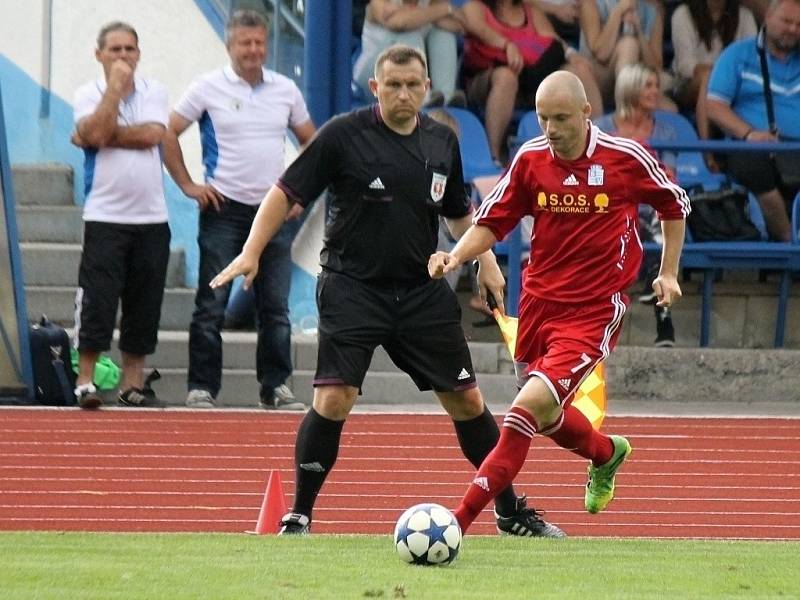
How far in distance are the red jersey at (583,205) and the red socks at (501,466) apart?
2.35ft

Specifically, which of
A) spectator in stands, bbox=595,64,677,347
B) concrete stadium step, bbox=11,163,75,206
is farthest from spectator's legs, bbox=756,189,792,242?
concrete stadium step, bbox=11,163,75,206

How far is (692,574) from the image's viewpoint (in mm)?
6801

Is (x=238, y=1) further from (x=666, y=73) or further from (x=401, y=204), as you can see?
(x=401, y=204)

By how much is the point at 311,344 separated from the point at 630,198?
600cm

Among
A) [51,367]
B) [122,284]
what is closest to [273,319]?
[122,284]

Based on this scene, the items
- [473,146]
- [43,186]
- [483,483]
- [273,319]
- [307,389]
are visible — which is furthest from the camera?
[43,186]

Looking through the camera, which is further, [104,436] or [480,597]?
[104,436]

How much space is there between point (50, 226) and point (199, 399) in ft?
10.0

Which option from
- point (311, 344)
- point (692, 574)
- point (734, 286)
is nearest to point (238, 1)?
point (311, 344)

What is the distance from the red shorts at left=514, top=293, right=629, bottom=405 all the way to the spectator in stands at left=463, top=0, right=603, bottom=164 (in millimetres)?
6219

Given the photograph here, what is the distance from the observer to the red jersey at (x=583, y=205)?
7.93 meters

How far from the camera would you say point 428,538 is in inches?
272

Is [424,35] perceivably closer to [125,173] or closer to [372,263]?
[125,173]

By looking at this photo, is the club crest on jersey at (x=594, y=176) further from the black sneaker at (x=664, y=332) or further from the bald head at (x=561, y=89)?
the black sneaker at (x=664, y=332)
